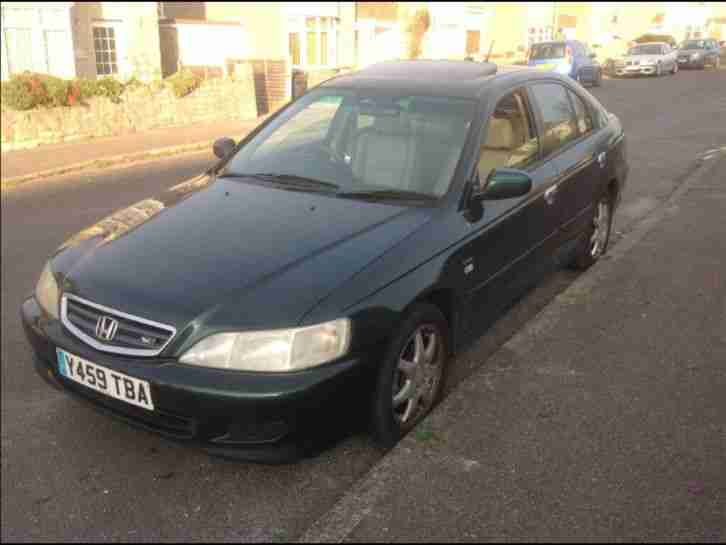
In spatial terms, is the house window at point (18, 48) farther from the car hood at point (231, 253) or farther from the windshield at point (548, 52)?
the car hood at point (231, 253)

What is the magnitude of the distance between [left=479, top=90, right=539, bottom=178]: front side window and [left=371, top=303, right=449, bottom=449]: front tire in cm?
96

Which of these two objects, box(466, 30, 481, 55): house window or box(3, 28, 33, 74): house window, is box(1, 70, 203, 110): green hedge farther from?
box(466, 30, 481, 55): house window

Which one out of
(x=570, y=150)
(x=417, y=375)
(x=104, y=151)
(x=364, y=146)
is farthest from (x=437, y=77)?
(x=104, y=151)

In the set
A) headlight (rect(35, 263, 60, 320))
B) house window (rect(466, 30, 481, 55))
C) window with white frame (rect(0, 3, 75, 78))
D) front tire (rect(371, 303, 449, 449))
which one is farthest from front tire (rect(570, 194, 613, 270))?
house window (rect(466, 30, 481, 55))

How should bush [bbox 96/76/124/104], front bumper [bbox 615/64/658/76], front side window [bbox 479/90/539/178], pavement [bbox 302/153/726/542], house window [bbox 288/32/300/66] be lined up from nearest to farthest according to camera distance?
pavement [bbox 302/153/726/542]
front side window [bbox 479/90/539/178]
front bumper [bbox 615/64/658/76]
bush [bbox 96/76/124/104]
house window [bbox 288/32/300/66]

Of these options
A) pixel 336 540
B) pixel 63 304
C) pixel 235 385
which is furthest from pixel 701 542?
pixel 63 304

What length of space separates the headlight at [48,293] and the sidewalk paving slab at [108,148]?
8.57 metres

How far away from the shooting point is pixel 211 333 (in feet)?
8.87

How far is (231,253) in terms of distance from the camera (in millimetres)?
3121

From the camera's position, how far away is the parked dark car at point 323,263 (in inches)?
107

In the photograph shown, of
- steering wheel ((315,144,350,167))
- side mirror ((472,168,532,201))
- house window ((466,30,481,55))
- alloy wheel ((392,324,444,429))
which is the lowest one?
alloy wheel ((392,324,444,429))

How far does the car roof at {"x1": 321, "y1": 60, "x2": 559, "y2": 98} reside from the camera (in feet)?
13.4

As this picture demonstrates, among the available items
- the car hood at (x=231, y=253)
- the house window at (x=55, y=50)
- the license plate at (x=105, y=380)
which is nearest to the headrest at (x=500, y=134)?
the car hood at (x=231, y=253)

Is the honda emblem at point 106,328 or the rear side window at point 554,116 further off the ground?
the rear side window at point 554,116
